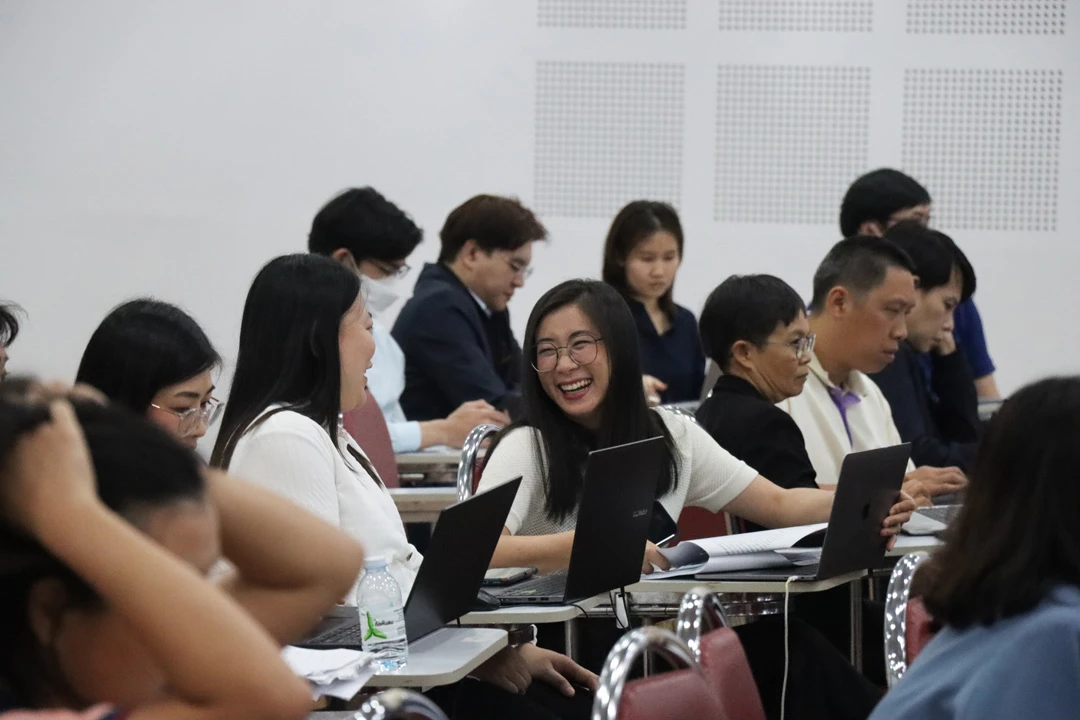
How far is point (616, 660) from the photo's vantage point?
1.64m

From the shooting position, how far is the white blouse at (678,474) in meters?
3.01

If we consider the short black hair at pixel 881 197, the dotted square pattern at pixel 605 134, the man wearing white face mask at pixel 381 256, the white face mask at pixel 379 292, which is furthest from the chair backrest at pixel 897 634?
the dotted square pattern at pixel 605 134

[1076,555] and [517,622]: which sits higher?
[1076,555]

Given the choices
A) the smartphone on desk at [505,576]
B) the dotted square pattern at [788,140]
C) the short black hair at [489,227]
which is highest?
the dotted square pattern at [788,140]

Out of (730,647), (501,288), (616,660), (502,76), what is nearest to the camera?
(616,660)

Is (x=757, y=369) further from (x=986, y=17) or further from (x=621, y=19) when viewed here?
(x=986, y=17)

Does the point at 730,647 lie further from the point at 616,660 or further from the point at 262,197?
the point at 262,197

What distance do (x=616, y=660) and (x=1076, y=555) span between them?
1.69 feet

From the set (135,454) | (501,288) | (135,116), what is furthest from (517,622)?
(135,116)

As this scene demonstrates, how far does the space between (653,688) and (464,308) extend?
3.27 meters

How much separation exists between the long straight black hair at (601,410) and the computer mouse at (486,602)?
1.52 feet

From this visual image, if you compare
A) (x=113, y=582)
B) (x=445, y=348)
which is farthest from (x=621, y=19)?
(x=113, y=582)

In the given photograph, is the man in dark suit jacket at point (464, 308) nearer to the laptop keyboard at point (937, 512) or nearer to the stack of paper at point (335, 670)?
the laptop keyboard at point (937, 512)

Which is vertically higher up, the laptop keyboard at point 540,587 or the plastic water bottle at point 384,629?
the plastic water bottle at point 384,629
